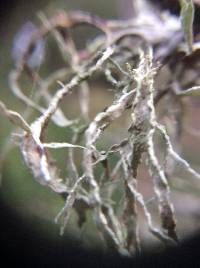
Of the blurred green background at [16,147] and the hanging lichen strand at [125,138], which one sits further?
the blurred green background at [16,147]

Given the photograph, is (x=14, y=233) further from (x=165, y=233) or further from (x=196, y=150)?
(x=196, y=150)

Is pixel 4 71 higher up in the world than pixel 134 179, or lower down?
higher up

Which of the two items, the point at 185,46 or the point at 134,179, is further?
the point at 185,46

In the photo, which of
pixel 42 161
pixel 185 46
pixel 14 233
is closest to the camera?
pixel 42 161

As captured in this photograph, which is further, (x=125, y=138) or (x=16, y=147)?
(x=16, y=147)

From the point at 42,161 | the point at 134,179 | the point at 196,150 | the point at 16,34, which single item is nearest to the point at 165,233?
the point at 134,179

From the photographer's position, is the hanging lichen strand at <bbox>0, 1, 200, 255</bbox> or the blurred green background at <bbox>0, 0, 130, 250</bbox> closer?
the hanging lichen strand at <bbox>0, 1, 200, 255</bbox>

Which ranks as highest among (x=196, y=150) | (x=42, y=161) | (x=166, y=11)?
(x=166, y=11)

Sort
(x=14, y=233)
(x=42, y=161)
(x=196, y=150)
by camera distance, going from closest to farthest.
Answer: (x=42, y=161), (x=14, y=233), (x=196, y=150)

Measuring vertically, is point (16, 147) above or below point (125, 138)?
above
